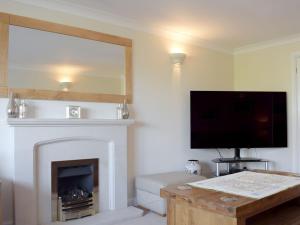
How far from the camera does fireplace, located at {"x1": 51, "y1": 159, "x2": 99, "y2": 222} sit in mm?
2852

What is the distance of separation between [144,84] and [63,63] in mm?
1084

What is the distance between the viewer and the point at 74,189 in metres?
3.08

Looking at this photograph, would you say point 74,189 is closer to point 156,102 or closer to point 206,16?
point 156,102

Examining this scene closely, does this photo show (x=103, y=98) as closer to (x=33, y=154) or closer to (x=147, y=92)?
(x=147, y=92)

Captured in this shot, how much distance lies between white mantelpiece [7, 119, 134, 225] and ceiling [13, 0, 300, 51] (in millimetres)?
1247

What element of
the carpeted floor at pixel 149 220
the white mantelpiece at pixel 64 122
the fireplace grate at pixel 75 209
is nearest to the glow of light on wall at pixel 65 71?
the white mantelpiece at pixel 64 122

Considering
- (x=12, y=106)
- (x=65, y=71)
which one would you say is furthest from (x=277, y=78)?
(x=12, y=106)

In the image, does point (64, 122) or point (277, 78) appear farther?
point (277, 78)

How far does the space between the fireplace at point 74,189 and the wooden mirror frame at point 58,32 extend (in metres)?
0.70

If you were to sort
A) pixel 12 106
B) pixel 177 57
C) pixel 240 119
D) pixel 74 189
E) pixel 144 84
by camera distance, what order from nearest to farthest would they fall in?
pixel 12 106, pixel 74 189, pixel 144 84, pixel 177 57, pixel 240 119

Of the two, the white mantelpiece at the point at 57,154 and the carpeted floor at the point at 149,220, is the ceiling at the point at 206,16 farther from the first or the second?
the carpeted floor at the point at 149,220

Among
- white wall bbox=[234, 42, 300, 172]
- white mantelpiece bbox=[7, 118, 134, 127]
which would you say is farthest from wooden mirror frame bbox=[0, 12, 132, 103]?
white wall bbox=[234, 42, 300, 172]

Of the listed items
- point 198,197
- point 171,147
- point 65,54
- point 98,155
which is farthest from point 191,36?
point 198,197

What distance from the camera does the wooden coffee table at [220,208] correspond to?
166 centimetres
